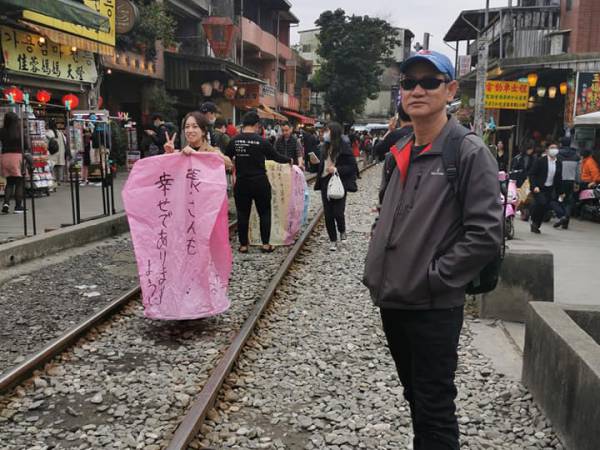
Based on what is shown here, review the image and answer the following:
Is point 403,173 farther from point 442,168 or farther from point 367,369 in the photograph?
point 367,369

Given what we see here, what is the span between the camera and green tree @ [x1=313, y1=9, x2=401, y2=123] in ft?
139

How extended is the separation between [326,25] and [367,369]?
40.7 m

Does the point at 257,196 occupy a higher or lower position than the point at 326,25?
lower

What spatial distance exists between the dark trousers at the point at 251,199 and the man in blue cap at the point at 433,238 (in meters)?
5.88

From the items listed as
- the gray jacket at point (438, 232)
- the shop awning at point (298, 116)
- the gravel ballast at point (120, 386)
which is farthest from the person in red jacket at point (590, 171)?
the shop awning at point (298, 116)

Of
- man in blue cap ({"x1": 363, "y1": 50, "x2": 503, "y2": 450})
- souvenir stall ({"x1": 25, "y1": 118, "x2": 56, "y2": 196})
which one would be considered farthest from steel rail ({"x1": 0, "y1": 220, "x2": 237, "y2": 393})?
souvenir stall ({"x1": 25, "y1": 118, "x2": 56, "y2": 196})

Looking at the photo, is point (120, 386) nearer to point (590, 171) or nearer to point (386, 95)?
point (590, 171)

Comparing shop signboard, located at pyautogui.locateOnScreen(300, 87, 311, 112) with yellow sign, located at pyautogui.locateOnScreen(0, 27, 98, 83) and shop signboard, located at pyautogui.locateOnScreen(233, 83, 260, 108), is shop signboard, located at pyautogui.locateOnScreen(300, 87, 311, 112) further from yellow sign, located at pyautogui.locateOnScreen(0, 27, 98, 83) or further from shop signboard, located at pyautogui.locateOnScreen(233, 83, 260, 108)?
yellow sign, located at pyautogui.locateOnScreen(0, 27, 98, 83)

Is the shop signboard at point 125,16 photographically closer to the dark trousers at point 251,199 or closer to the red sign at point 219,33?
the red sign at point 219,33

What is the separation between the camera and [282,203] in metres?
9.61

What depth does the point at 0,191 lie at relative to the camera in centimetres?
1291

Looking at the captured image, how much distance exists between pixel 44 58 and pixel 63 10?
455 centimetres

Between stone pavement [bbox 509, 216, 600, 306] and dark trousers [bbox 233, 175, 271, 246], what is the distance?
3375 mm

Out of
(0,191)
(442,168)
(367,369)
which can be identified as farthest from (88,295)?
(0,191)
